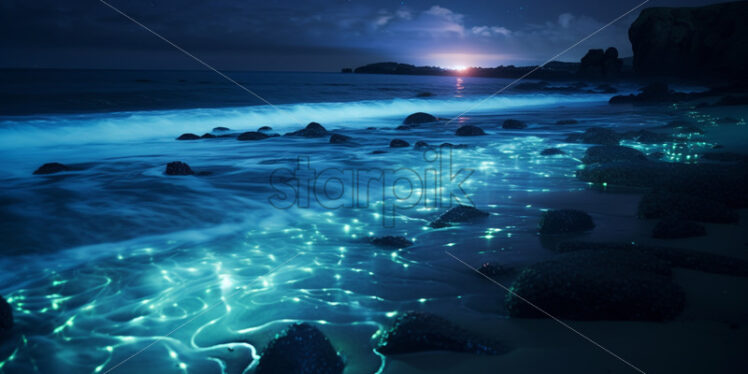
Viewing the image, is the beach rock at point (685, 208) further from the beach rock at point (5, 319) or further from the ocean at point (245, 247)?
the beach rock at point (5, 319)

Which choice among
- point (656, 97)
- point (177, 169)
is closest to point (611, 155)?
point (177, 169)

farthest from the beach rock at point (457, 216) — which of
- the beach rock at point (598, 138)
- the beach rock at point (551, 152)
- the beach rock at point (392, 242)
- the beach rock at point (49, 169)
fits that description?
the beach rock at point (49, 169)

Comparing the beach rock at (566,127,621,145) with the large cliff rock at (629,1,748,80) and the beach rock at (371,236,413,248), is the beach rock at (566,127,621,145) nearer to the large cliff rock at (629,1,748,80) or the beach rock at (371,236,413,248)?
the beach rock at (371,236,413,248)

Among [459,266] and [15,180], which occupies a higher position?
[15,180]

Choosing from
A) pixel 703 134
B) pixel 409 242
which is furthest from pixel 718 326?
pixel 703 134

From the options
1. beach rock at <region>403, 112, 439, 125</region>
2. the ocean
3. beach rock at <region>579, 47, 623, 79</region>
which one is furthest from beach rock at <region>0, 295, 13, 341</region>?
beach rock at <region>579, 47, 623, 79</region>

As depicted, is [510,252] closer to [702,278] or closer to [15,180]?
[702,278]
